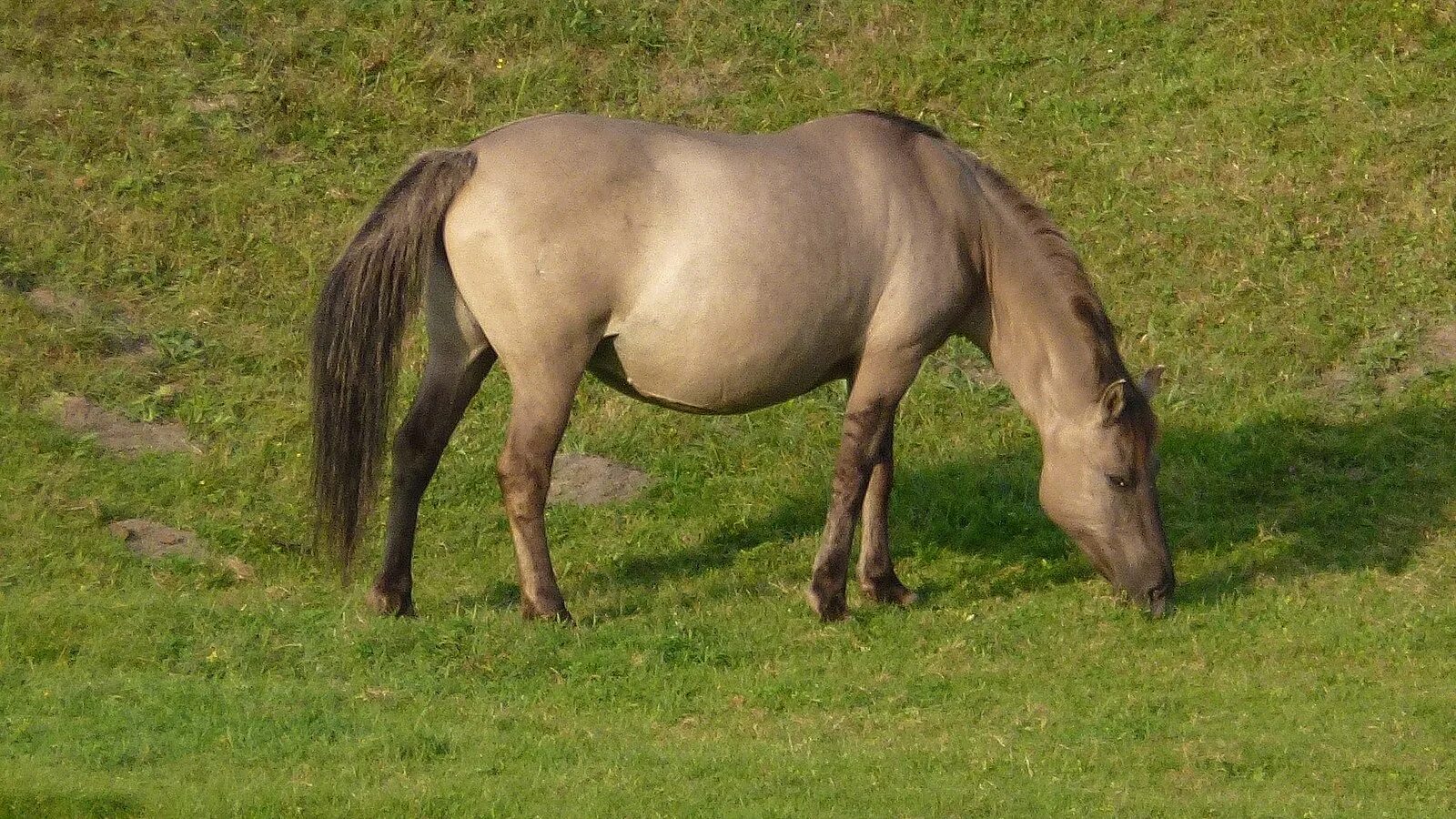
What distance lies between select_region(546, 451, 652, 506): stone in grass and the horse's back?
7.26ft

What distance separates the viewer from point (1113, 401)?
8.59m

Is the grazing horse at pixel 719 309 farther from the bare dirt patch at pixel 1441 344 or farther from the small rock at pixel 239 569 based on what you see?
the bare dirt patch at pixel 1441 344

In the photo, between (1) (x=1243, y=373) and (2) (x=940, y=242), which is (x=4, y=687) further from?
(1) (x=1243, y=373)

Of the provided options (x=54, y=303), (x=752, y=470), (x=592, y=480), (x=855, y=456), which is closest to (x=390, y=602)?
(x=855, y=456)

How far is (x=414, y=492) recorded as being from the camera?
27.8 ft

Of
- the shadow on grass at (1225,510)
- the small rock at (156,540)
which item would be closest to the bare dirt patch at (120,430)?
the small rock at (156,540)

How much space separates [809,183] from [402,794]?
12.0ft

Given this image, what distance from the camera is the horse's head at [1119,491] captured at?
28.2ft

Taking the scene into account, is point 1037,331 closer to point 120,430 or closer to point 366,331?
point 366,331

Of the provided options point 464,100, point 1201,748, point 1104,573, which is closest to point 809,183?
point 1104,573

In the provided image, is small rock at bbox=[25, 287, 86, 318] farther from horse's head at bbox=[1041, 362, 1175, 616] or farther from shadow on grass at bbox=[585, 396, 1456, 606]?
horse's head at bbox=[1041, 362, 1175, 616]

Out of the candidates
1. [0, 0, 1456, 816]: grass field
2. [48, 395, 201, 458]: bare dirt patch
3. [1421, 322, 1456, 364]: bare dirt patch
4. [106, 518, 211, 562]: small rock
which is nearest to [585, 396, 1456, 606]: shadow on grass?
[0, 0, 1456, 816]: grass field

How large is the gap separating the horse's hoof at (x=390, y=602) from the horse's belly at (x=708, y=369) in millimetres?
1338

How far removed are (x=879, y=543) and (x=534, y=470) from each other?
6.11 ft
